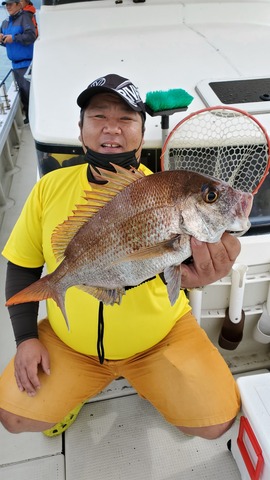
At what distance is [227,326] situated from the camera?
6.60 ft

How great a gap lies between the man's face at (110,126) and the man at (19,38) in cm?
472

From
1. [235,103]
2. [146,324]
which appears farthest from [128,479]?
[235,103]

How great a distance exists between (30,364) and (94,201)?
0.84 m

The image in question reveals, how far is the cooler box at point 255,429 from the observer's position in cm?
131

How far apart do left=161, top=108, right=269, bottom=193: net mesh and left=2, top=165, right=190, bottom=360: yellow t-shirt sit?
0.22 metres

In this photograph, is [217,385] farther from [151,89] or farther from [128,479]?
[151,89]

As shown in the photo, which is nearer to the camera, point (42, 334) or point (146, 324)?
point (146, 324)

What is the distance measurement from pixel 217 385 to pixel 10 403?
88 cm

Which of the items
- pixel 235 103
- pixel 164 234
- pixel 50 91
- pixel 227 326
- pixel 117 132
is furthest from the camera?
pixel 50 91

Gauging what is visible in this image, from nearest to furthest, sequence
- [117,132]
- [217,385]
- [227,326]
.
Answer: [117,132], [217,385], [227,326]

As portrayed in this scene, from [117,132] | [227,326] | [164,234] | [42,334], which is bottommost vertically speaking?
[227,326]

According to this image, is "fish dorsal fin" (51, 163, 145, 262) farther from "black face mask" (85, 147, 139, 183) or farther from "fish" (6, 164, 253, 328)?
"black face mask" (85, 147, 139, 183)

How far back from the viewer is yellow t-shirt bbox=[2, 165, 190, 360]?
157 centimetres

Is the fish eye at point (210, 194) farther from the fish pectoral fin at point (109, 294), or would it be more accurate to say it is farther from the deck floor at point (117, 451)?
the deck floor at point (117, 451)
